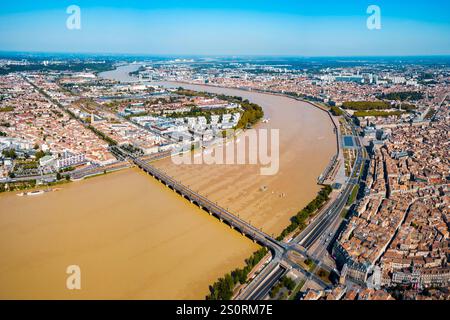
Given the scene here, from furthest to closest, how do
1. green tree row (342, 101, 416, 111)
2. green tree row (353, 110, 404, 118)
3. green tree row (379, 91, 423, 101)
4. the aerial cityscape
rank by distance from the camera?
green tree row (379, 91, 423, 101)
green tree row (342, 101, 416, 111)
green tree row (353, 110, 404, 118)
the aerial cityscape

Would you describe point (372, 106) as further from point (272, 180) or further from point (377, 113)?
point (272, 180)

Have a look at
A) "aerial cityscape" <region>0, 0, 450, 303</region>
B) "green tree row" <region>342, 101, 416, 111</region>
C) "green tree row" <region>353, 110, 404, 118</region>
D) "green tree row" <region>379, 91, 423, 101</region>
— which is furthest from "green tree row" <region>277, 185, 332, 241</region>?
"green tree row" <region>379, 91, 423, 101</region>

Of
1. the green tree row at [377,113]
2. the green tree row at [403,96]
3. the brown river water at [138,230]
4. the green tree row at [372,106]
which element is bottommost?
the brown river water at [138,230]

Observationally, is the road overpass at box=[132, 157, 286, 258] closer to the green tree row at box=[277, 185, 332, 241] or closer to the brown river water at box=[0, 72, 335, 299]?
the brown river water at box=[0, 72, 335, 299]

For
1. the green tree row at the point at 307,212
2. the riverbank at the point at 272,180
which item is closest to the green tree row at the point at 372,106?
the riverbank at the point at 272,180

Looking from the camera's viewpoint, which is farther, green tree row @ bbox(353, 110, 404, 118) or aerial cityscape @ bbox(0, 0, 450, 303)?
green tree row @ bbox(353, 110, 404, 118)

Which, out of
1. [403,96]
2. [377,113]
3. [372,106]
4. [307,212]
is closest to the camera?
[307,212]

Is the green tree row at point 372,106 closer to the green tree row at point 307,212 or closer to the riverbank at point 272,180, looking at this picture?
the riverbank at point 272,180

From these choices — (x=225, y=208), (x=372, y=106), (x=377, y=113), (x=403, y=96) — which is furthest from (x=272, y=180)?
(x=403, y=96)
